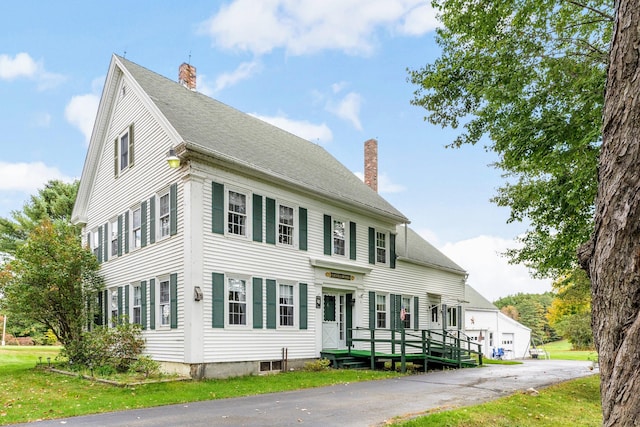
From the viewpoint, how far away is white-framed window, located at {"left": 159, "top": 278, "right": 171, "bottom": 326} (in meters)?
14.7

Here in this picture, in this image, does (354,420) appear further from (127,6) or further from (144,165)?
(127,6)

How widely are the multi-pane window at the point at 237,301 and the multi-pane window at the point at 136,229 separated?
407 centimetres

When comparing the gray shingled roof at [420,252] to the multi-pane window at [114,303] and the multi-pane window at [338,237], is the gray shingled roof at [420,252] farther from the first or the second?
the multi-pane window at [114,303]

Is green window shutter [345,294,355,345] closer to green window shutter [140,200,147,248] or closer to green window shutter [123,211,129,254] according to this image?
green window shutter [140,200,147,248]

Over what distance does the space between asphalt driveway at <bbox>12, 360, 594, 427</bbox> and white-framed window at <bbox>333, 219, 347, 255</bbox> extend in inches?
242

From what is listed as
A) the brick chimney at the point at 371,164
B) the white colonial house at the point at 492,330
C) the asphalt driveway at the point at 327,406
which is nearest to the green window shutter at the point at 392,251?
the brick chimney at the point at 371,164

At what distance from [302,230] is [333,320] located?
3607mm

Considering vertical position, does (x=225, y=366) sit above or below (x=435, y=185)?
below

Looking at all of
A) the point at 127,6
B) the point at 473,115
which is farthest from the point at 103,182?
the point at 473,115

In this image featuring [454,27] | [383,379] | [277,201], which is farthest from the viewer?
[277,201]

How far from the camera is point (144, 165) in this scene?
16688 mm

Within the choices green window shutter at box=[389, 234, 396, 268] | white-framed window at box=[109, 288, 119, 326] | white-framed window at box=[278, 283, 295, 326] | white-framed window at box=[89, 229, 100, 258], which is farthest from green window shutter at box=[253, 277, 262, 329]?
white-framed window at box=[89, 229, 100, 258]

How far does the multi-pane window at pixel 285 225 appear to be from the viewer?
1645cm

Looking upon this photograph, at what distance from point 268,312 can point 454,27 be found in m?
9.37
